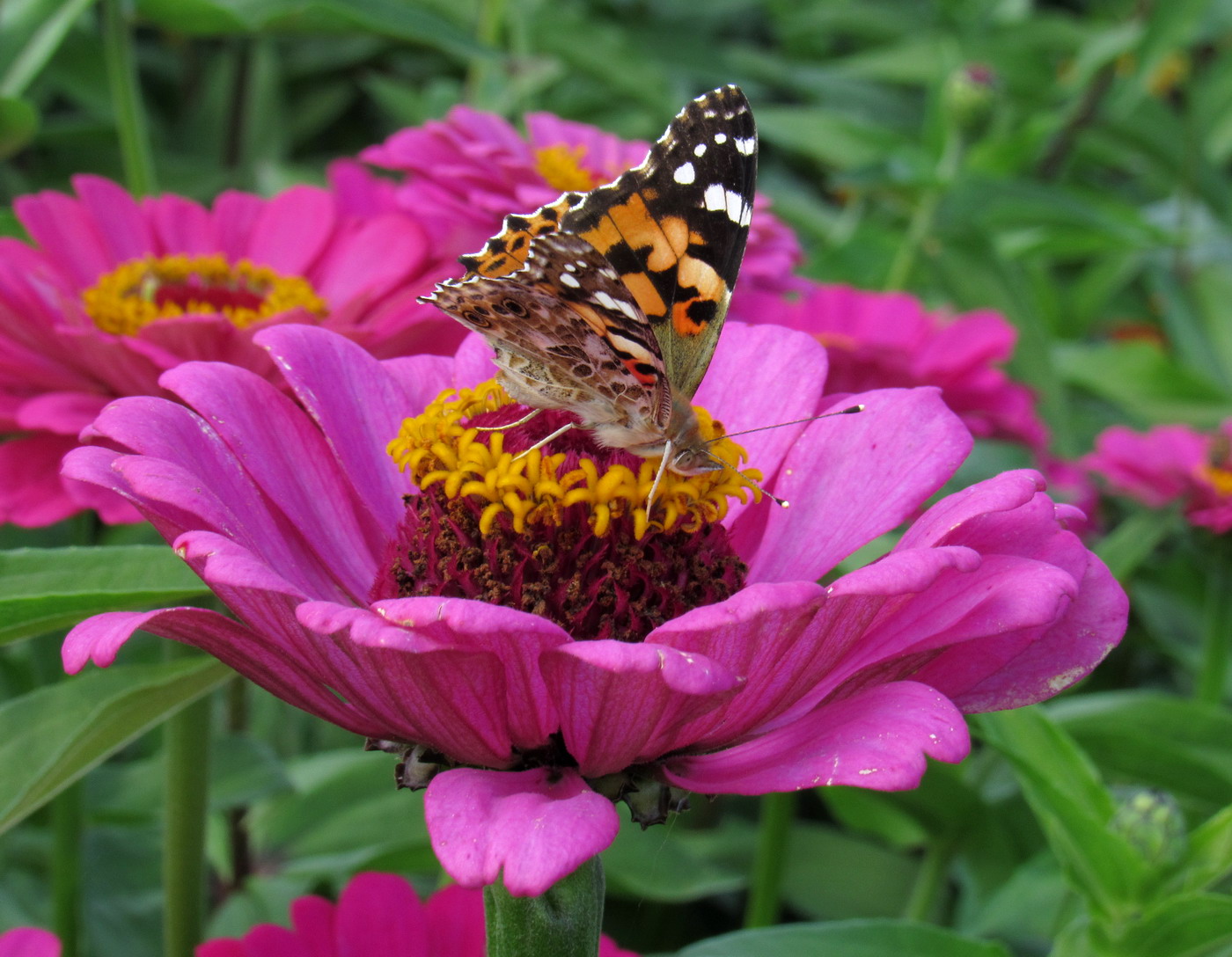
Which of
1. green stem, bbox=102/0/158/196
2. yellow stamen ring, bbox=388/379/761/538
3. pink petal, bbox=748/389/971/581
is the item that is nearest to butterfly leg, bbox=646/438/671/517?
yellow stamen ring, bbox=388/379/761/538

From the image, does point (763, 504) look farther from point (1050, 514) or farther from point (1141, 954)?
point (1141, 954)

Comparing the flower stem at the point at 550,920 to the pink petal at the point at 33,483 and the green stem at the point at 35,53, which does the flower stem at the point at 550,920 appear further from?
the green stem at the point at 35,53

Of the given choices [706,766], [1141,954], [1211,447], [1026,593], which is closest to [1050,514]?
[1026,593]

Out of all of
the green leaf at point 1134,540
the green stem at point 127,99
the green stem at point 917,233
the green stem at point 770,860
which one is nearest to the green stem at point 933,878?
the green stem at point 770,860

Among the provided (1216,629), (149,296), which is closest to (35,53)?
(149,296)

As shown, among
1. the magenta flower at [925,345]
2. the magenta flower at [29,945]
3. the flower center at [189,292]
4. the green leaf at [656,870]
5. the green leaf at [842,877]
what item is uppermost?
the flower center at [189,292]
